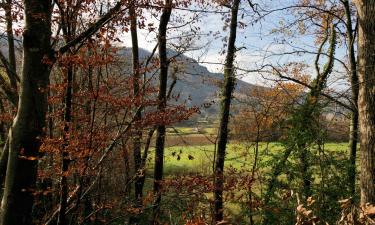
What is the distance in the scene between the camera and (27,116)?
4922mm

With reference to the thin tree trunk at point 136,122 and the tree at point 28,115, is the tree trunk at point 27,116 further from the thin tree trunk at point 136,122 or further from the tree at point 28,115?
the thin tree trunk at point 136,122

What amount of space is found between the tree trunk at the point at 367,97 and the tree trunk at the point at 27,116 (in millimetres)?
4671

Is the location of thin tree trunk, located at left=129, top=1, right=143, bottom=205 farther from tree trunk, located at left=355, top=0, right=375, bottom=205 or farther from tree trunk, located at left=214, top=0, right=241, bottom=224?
tree trunk, located at left=355, top=0, right=375, bottom=205

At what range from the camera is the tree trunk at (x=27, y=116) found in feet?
16.1

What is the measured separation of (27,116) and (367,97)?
4.98 m

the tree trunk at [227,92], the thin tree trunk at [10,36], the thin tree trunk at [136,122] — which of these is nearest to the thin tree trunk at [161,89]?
the thin tree trunk at [136,122]

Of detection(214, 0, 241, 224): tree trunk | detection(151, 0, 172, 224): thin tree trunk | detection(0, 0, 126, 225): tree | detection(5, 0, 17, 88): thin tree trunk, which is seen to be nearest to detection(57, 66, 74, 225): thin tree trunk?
detection(0, 0, 126, 225): tree

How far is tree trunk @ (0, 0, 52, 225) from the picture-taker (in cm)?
492

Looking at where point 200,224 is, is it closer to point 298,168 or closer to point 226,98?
point 298,168

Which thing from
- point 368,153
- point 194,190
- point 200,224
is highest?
point 368,153

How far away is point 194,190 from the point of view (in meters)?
9.40

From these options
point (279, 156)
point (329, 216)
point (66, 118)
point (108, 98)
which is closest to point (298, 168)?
point (279, 156)

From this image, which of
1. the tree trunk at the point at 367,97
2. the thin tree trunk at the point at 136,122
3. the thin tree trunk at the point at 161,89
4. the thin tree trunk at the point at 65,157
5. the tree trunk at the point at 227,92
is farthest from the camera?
the tree trunk at the point at 227,92

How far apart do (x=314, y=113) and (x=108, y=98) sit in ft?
23.7
